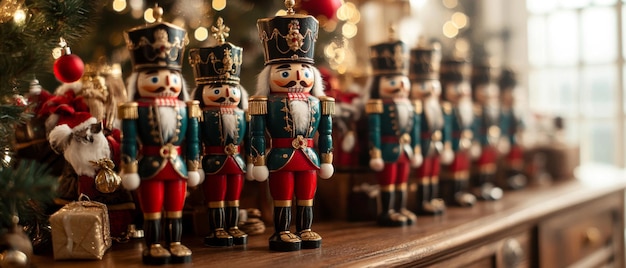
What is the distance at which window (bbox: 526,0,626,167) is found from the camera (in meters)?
2.51

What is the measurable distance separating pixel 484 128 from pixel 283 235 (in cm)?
84

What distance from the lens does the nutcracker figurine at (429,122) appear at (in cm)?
138

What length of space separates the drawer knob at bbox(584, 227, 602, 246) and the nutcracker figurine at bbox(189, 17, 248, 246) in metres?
1.13

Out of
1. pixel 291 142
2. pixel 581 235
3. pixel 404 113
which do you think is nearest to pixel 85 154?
pixel 291 142

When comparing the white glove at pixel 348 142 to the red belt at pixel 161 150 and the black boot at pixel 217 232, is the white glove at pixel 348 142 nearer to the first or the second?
the black boot at pixel 217 232

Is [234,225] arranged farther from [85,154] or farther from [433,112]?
[433,112]

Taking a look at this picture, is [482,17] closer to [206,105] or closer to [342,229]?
[342,229]

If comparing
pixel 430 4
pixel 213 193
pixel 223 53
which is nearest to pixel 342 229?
pixel 213 193

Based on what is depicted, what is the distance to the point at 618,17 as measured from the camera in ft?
8.16

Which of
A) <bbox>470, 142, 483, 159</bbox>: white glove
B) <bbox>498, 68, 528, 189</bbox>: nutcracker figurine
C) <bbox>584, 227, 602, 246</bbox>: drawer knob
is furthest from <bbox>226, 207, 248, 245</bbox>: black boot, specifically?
<bbox>584, 227, 602, 246</bbox>: drawer knob

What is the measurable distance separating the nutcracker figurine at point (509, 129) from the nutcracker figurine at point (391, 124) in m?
0.58

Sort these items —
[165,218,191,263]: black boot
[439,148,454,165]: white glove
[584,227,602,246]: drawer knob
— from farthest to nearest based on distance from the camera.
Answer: [584,227,602,246]: drawer knob, [439,148,454,165]: white glove, [165,218,191,263]: black boot

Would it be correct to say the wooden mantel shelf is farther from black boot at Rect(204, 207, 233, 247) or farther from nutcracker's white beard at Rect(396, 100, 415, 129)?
nutcracker's white beard at Rect(396, 100, 415, 129)

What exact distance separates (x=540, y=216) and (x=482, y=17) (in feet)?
4.26
